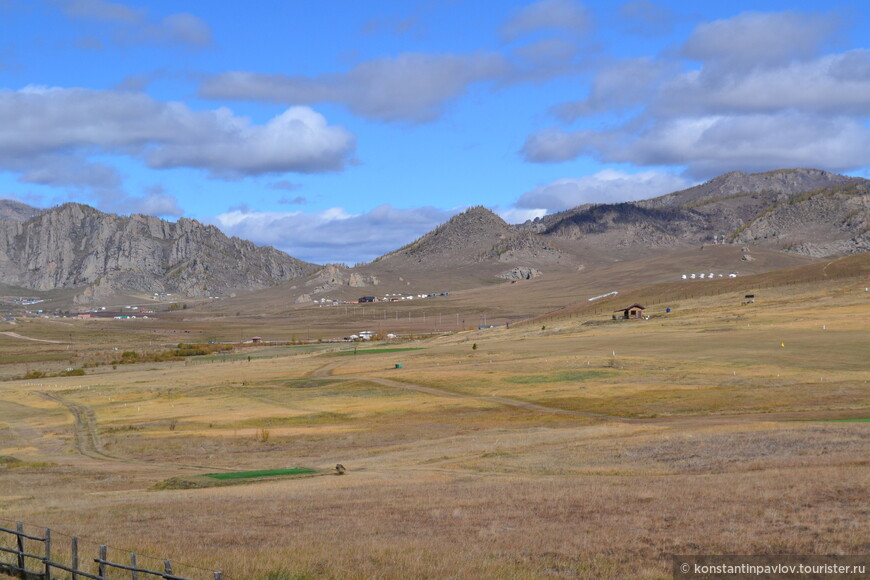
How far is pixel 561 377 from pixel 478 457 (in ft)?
165

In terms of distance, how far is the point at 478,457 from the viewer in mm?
43469

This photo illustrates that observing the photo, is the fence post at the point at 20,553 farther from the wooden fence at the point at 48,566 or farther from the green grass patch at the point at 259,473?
the green grass patch at the point at 259,473

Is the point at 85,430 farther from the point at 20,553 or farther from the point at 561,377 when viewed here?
the point at 20,553

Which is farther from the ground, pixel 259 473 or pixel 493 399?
pixel 259 473

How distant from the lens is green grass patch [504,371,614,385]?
296ft

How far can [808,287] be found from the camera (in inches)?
7293

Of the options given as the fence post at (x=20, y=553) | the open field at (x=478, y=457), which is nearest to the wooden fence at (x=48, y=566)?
the fence post at (x=20, y=553)

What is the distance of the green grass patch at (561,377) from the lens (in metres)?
90.3

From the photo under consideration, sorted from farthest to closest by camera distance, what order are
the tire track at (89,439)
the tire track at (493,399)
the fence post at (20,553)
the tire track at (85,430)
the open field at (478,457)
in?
the tire track at (493,399)
the tire track at (85,430)
the tire track at (89,439)
the open field at (478,457)
the fence post at (20,553)

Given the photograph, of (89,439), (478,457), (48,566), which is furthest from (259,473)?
(89,439)

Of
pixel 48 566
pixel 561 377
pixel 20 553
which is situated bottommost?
pixel 561 377

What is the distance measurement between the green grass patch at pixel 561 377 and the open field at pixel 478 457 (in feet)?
2.55

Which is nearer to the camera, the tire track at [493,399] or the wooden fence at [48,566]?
the wooden fence at [48,566]

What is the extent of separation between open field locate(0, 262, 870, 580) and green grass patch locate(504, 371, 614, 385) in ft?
2.55
